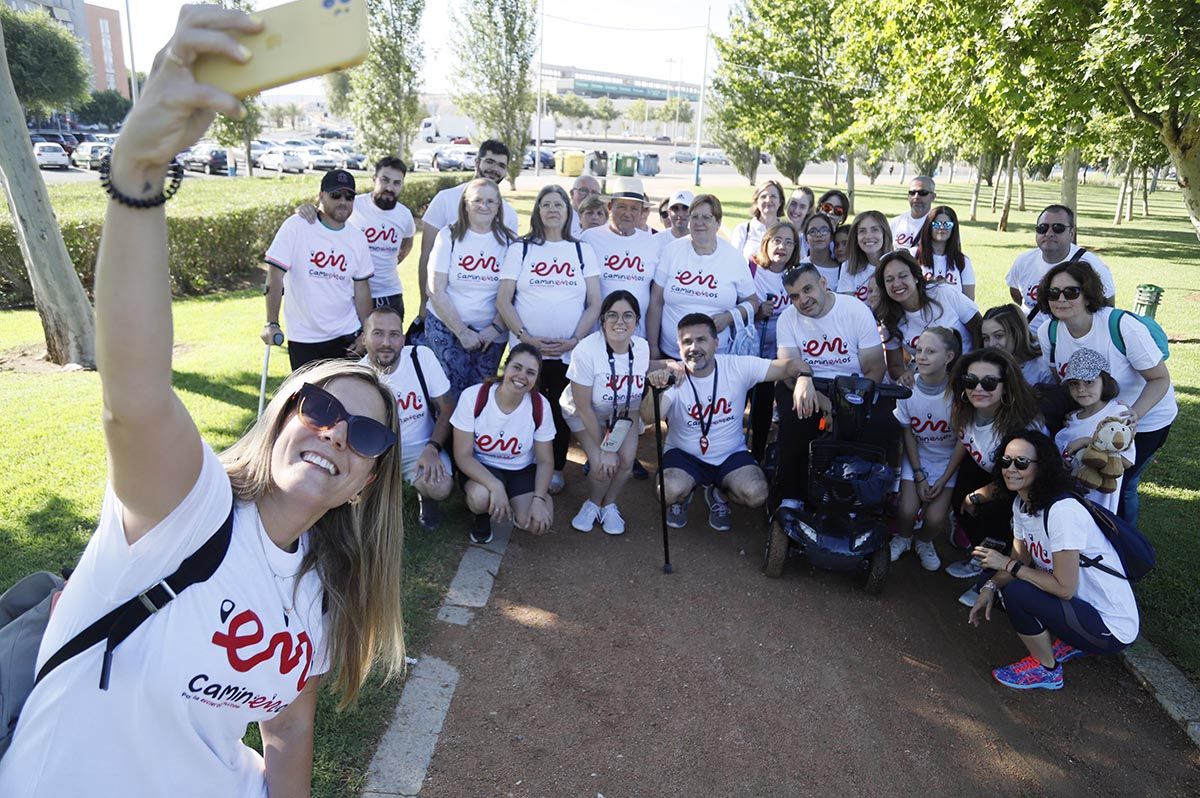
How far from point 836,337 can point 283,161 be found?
38.9 m

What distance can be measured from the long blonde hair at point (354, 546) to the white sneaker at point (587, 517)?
330cm

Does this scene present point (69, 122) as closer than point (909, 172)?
Yes

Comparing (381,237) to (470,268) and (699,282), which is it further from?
(699,282)

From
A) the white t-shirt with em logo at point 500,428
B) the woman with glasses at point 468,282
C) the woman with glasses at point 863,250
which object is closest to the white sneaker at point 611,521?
the white t-shirt with em logo at point 500,428

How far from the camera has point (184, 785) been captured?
1.67 meters

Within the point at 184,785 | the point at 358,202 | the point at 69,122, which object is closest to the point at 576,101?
the point at 69,122

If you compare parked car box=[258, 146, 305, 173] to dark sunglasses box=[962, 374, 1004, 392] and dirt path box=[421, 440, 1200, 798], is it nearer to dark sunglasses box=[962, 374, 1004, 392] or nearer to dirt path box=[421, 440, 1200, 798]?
dirt path box=[421, 440, 1200, 798]

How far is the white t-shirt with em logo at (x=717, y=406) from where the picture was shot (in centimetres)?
549

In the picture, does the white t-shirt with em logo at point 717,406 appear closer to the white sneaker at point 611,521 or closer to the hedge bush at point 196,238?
the white sneaker at point 611,521

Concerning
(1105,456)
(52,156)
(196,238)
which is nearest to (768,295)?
(1105,456)

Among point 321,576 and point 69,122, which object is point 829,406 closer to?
point 321,576

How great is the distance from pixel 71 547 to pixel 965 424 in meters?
5.36

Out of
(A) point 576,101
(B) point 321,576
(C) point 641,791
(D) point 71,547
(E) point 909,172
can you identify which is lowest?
(C) point 641,791

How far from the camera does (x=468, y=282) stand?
593cm
